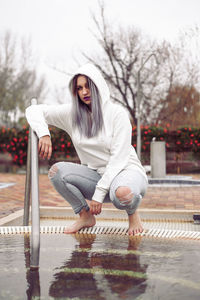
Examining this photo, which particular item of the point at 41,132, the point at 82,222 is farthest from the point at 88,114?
the point at 82,222

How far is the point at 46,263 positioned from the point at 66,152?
40.8 ft

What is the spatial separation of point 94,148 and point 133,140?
12.2 meters

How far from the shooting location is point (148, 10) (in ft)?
67.8

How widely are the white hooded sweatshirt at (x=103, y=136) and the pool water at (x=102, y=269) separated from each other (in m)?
0.36

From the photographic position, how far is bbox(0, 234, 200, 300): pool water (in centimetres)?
170

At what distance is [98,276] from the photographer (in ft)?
6.26

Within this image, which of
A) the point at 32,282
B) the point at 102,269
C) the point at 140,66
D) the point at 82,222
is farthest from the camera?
the point at 140,66

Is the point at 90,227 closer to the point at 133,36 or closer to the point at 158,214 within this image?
the point at 158,214

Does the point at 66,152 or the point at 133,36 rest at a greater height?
the point at 133,36

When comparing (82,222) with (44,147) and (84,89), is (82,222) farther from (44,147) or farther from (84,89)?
(84,89)

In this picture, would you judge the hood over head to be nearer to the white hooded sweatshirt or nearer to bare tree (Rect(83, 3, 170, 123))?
the white hooded sweatshirt

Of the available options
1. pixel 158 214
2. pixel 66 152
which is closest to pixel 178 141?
pixel 66 152

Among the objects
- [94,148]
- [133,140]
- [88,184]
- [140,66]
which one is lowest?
[88,184]

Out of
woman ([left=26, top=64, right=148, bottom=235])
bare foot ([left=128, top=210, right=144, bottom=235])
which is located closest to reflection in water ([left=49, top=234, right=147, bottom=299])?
bare foot ([left=128, top=210, right=144, bottom=235])
